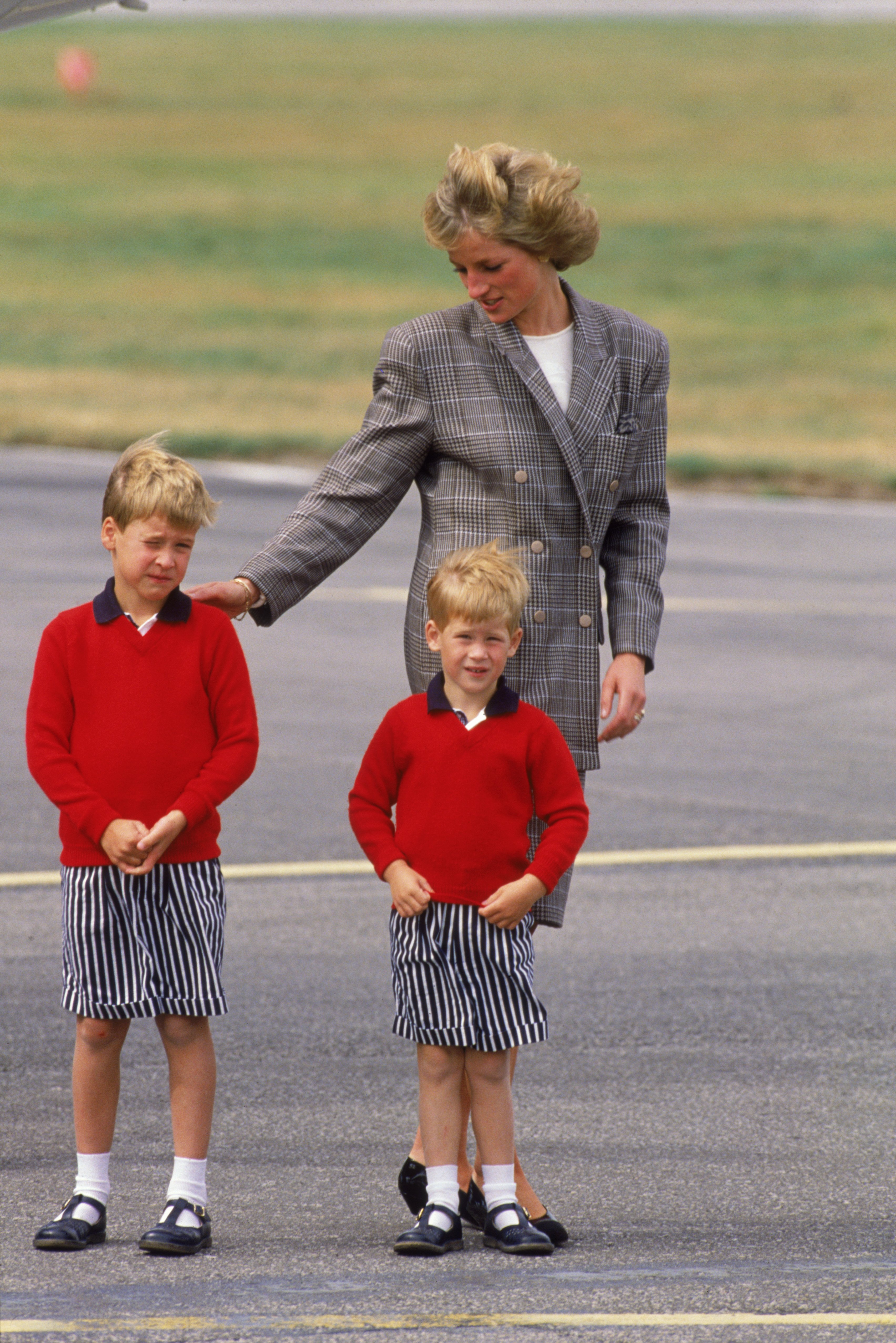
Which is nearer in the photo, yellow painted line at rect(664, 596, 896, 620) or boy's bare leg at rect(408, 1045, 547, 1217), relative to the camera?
boy's bare leg at rect(408, 1045, 547, 1217)

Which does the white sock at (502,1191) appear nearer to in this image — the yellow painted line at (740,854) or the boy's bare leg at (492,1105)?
the boy's bare leg at (492,1105)

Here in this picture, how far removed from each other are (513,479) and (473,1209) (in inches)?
62.8

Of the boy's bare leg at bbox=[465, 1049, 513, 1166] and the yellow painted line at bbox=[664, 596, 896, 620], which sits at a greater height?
the yellow painted line at bbox=[664, 596, 896, 620]

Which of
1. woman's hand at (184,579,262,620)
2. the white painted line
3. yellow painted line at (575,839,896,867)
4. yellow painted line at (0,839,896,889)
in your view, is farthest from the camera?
the white painted line

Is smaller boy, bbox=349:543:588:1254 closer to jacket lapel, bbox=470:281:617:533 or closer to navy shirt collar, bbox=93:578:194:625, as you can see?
jacket lapel, bbox=470:281:617:533

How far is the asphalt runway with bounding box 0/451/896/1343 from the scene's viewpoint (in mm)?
3664

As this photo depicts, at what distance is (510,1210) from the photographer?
3.99 m

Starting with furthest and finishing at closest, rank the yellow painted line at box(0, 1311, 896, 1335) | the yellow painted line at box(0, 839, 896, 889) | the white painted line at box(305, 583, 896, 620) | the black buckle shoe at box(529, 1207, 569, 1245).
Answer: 1. the white painted line at box(305, 583, 896, 620)
2. the yellow painted line at box(0, 839, 896, 889)
3. the black buckle shoe at box(529, 1207, 569, 1245)
4. the yellow painted line at box(0, 1311, 896, 1335)

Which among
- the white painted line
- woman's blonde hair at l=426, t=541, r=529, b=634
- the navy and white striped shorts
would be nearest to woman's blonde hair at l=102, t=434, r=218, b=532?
woman's blonde hair at l=426, t=541, r=529, b=634

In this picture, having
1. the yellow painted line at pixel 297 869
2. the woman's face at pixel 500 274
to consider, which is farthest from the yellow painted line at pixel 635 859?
the woman's face at pixel 500 274

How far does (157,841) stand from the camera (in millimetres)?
3834

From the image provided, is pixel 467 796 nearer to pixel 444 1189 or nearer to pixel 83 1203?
pixel 444 1189

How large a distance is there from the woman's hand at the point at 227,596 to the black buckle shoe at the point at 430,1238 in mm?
1315

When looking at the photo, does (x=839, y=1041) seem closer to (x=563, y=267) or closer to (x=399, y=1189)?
(x=399, y=1189)
